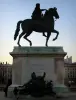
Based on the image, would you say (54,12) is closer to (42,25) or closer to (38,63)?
(42,25)

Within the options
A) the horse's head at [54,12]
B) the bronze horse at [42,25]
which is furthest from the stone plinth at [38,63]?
the horse's head at [54,12]

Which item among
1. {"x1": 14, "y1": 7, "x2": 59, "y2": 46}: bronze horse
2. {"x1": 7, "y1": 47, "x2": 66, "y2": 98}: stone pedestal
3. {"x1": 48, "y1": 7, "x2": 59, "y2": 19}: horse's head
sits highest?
{"x1": 48, "y1": 7, "x2": 59, "y2": 19}: horse's head

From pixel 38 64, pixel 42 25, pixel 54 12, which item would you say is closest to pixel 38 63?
pixel 38 64

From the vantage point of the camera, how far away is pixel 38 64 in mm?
19484

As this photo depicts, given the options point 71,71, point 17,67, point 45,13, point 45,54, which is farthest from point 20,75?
point 71,71

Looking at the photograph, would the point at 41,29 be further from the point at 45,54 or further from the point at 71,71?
the point at 71,71

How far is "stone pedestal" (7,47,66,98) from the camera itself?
19.4 metres

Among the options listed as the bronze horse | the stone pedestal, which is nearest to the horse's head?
the bronze horse

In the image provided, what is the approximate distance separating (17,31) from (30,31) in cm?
85

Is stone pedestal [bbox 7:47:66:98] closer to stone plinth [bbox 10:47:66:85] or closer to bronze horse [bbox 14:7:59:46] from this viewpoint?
stone plinth [bbox 10:47:66:85]

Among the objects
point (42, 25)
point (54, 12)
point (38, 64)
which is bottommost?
→ point (38, 64)

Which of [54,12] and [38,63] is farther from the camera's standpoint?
[54,12]

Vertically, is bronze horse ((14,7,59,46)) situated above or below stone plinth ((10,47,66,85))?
above

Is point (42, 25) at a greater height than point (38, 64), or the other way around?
point (42, 25)
